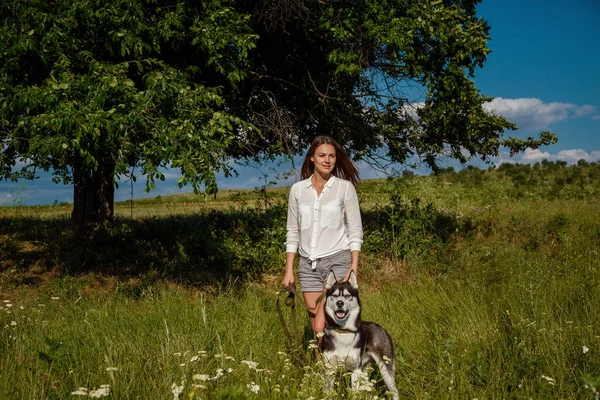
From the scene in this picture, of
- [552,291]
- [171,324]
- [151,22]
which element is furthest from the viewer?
[151,22]

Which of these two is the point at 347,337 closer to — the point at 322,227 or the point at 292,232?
the point at 322,227

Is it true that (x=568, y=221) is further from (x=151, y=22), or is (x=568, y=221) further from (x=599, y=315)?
(x=151, y=22)

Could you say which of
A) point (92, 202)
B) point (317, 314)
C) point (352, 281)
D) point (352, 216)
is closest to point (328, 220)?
point (352, 216)

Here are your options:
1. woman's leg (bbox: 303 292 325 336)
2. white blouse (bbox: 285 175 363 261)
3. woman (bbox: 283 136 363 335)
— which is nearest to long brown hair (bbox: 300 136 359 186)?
woman (bbox: 283 136 363 335)

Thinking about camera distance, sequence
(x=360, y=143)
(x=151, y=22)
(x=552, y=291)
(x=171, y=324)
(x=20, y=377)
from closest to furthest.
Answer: (x=20, y=377), (x=171, y=324), (x=552, y=291), (x=151, y=22), (x=360, y=143)

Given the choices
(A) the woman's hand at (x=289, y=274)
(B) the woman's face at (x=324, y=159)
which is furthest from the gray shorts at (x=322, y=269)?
(B) the woman's face at (x=324, y=159)

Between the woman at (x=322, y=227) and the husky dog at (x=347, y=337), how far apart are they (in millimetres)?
470

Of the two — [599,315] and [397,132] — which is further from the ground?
[397,132]

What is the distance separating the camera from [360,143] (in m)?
12.9

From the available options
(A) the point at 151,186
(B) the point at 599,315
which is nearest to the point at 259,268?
(A) the point at 151,186

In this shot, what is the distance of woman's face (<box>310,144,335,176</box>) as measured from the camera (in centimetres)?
505

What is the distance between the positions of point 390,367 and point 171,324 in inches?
110

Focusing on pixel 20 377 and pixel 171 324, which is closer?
pixel 20 377

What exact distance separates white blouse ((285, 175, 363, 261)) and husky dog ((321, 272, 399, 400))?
0.61m
